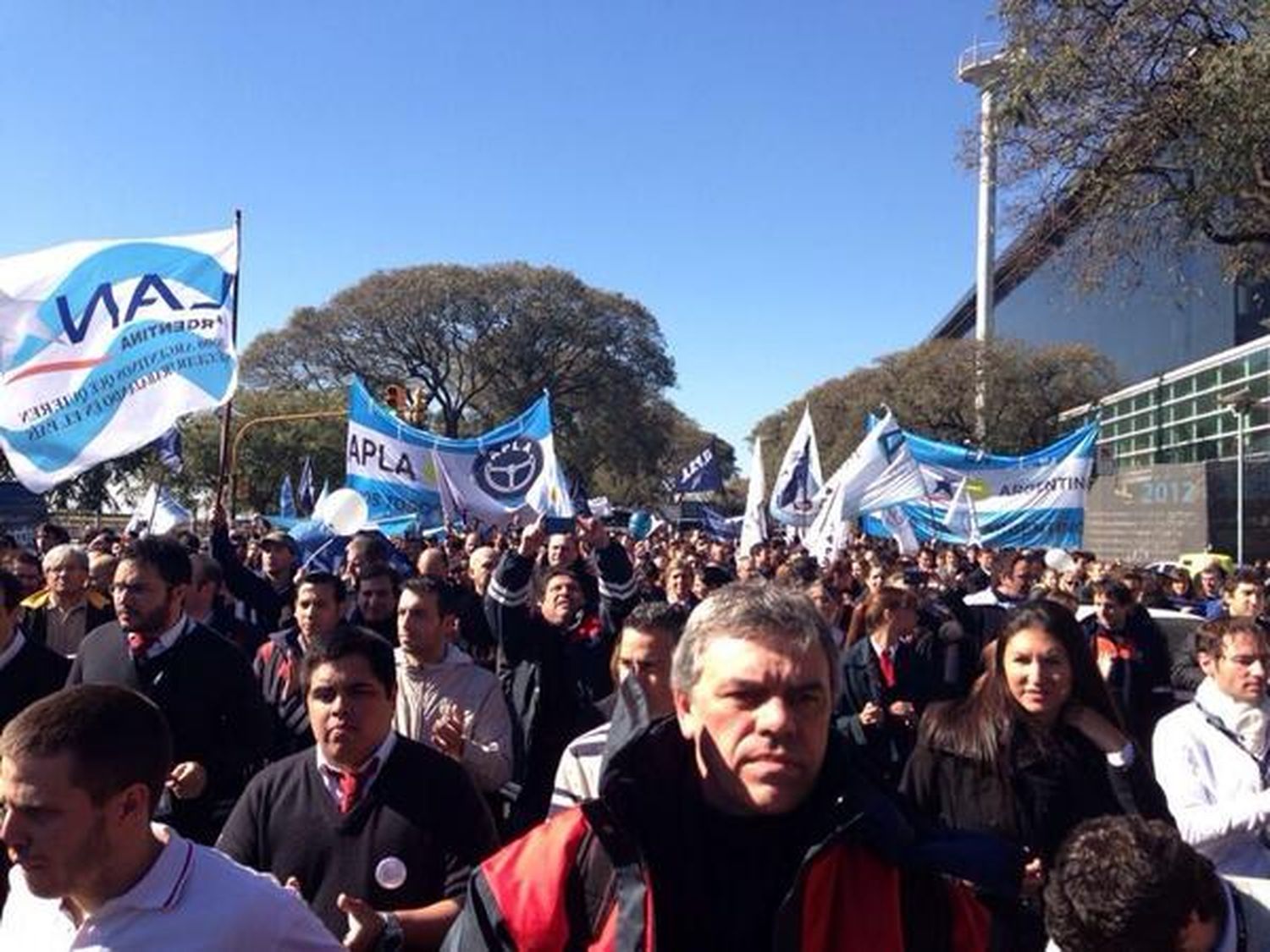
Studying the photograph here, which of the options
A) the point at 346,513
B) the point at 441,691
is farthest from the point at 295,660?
the point at 346,513

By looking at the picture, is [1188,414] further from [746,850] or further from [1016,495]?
[746,850]

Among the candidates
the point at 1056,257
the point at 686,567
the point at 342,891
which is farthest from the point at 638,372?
the point at 342,891

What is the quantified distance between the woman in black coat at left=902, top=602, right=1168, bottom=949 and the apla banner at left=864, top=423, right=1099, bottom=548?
11.4 meters

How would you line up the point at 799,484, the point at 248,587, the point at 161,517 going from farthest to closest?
the point at 799,484 < the point at 161,517 < the point at 248,587

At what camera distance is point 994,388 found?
128 feet

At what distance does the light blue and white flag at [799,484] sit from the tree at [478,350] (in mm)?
37263

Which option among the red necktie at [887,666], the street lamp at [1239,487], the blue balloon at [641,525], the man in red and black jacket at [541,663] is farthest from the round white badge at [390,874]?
the blue balloon at [641,525]

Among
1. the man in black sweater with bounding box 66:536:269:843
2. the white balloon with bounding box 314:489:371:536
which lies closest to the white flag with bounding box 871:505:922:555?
the white balloon with bounding box 314:489:371:536

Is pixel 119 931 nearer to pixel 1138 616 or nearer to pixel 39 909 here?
pixel 39 909

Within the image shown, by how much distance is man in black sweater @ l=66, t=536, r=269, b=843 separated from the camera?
152 inches

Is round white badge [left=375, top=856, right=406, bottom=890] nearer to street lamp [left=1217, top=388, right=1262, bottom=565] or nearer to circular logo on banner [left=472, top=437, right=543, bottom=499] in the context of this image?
circular logo on banner [left=472, top=437, right=543, bottom=499]

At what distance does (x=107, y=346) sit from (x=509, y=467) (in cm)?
560

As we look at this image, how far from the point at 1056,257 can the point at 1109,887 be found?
12.4 m

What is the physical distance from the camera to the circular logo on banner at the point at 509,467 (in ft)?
42.1
